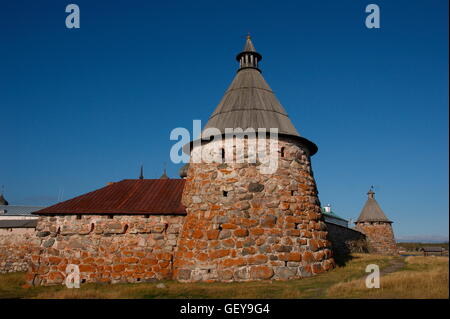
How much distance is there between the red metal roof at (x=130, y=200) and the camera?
1247cm

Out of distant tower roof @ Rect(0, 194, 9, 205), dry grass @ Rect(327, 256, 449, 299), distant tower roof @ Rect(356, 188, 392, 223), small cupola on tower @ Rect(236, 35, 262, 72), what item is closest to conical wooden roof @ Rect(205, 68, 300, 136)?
small cupola on tower @ Rect(236, 35, 262, 72)

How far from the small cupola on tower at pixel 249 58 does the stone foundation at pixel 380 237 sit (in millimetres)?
23138

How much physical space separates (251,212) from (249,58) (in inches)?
326

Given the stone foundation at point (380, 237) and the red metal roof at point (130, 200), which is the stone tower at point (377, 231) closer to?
the stone foundation at point (380, 237)

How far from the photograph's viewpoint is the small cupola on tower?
50.1ft

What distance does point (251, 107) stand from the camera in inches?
503

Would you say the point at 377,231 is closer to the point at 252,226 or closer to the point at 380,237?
the point at 380,237

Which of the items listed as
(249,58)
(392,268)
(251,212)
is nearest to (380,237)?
(392,268)

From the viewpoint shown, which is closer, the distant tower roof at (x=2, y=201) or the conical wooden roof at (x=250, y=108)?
the conical wooden roof at (x=250, y=108)

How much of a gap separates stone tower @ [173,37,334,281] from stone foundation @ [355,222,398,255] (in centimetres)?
2117

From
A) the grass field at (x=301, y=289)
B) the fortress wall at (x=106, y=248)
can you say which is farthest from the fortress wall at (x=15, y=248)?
the grass field at (x=301, y=289)

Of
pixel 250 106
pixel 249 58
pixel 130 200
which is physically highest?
pixel 249 58
